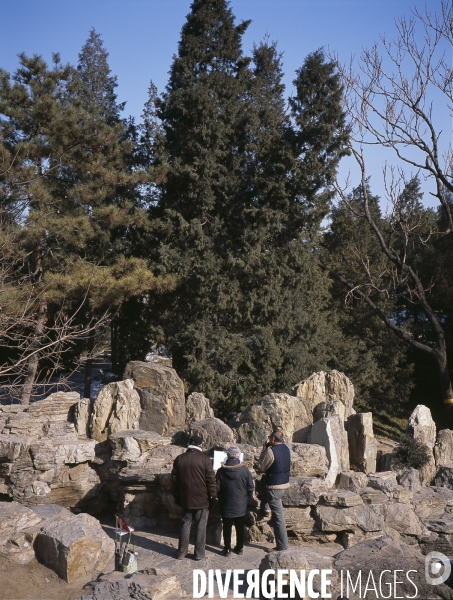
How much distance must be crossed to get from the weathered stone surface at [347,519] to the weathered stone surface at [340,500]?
0.05 meters

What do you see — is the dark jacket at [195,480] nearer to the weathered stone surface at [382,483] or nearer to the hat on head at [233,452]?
the hat on head at [233,452]

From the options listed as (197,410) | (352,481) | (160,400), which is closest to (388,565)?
(352,481)

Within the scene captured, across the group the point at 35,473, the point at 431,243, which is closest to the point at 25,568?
the point at 35,473

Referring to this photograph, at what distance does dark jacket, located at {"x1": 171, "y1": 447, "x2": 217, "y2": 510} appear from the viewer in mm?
7824

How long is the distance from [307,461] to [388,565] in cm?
306

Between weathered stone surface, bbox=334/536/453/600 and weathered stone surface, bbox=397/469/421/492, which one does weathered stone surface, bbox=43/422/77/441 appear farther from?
weathered stone surface, bbox=397/469/421/492

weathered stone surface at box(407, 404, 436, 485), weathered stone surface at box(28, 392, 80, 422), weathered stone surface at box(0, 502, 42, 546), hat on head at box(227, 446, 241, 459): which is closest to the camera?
weathered stone surface at box(0, 502, 42, 546)

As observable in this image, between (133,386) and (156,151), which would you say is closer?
(133,386)

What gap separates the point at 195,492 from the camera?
7.82 m

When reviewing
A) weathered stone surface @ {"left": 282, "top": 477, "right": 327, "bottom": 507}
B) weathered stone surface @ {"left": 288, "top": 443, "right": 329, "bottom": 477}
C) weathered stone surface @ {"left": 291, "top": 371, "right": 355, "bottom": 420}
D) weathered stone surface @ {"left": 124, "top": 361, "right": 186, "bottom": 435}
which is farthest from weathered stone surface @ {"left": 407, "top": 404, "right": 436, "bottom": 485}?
weathered stone surface @ {"left": 124, "top": 361, "right": 186, "bottom": 435}

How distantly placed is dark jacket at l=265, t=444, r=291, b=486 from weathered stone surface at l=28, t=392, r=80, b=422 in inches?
171

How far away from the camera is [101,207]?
16078 millimetres

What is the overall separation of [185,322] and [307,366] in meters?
3.77

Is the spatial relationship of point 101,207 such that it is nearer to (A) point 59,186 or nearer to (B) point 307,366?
(A) point 59,186
